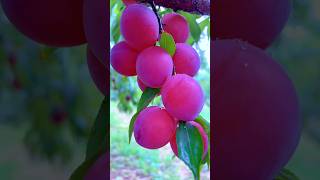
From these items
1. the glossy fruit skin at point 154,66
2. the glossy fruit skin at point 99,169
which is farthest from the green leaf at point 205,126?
the glossy fruit skin at point 99,169

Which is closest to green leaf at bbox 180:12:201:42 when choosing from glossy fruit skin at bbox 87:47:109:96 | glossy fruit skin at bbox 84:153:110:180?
glossy fruit skin at bbox 87:47:109:96

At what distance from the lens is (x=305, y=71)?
39.4 inches

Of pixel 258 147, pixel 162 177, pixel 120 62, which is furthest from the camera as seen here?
pixel 162 177

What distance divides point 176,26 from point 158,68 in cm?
12

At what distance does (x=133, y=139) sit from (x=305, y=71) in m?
0.42

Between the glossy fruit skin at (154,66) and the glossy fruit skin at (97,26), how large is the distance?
0.09 metres

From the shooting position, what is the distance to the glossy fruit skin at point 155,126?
0.94 metres

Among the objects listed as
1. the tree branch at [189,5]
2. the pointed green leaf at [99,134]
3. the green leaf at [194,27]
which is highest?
the tree branch at [189,5]

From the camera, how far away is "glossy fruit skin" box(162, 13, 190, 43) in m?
1.00

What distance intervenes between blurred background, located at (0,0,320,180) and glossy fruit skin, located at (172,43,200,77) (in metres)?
0.03

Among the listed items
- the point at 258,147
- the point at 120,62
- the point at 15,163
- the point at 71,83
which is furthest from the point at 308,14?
the point at 15,163

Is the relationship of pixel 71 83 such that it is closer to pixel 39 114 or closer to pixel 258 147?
pixel 39 114

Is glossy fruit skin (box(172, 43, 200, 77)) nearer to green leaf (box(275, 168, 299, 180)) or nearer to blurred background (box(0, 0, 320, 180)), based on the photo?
blurred background (box(0, 0, 320, 180))

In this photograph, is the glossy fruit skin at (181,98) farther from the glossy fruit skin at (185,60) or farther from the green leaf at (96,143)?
the green leaf at (96,143)
